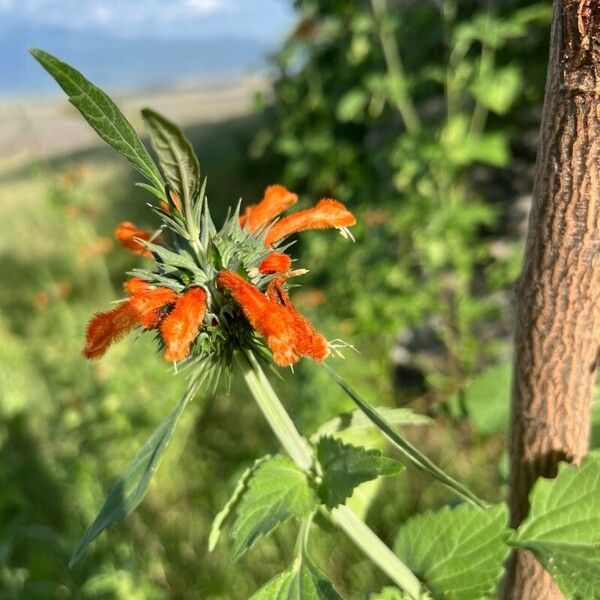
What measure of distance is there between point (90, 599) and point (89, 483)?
590 mm

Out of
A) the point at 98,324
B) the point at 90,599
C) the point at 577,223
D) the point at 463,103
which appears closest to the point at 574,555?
the point at 577,223

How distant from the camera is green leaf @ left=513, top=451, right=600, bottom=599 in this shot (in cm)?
64

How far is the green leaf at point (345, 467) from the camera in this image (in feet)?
1.90

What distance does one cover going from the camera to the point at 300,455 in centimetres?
66

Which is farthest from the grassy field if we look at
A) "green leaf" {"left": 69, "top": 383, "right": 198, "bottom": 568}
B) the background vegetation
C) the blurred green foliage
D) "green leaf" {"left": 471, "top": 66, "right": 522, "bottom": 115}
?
"green leaf" {"left": 471, "top": 66, "right": 522, "bottom": 115}

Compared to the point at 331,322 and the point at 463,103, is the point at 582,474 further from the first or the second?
the point at 463,103

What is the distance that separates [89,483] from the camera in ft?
6.51

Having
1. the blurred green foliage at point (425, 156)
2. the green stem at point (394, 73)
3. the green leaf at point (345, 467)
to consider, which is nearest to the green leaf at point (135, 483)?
the green leaf at point (345, 467)

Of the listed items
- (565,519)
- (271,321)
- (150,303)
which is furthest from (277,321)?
(565,519)

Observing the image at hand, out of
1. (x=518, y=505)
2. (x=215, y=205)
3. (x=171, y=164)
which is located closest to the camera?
(x=171, y=164)

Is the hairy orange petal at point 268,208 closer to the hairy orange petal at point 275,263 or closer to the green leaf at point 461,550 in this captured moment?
the hairy orange petal at point 275,263

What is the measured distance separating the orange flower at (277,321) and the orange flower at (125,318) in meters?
0.06

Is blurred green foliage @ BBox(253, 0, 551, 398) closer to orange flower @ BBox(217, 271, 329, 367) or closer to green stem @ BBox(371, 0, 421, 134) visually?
green stem @ BBox(371, 0, 421, 134)

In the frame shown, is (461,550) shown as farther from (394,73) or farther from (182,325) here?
(394,73)
